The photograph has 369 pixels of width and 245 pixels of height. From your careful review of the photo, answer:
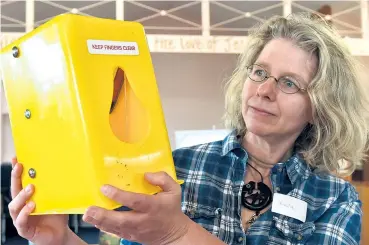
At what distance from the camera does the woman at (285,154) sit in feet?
→ 3.64

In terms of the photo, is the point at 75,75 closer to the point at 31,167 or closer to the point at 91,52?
the point at 91,52

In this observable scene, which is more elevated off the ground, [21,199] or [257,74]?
[257,74]

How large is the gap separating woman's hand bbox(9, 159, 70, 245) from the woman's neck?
1.64 feet

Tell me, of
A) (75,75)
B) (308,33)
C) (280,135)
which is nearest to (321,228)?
(280,135)

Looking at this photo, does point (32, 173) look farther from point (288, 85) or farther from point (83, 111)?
point (288, 85)

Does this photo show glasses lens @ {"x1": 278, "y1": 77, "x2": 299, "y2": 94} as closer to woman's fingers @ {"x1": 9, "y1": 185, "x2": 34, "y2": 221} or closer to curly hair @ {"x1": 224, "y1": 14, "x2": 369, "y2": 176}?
curly hair @ {"x1": 224, "y1": 14, "x2": 369, "y2": 176}

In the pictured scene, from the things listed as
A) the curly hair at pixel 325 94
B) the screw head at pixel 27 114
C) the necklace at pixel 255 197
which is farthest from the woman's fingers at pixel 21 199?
the curly hair at pixel 325 94

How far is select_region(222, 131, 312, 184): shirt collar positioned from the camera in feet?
3.85

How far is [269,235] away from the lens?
3.61 ft

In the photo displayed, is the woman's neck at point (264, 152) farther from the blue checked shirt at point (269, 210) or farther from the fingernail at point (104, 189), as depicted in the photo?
the fingernail at point (104, 189)

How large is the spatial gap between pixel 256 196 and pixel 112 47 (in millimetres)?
581

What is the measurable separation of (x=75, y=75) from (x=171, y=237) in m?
0.32

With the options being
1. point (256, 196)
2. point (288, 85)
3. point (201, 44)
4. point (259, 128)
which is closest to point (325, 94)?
point (288, 85)

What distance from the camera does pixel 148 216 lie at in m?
0.73
